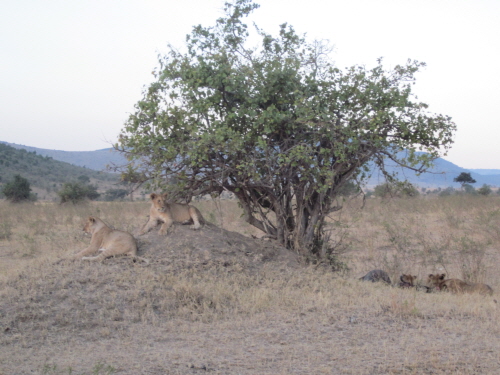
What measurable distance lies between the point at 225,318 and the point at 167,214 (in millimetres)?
3039

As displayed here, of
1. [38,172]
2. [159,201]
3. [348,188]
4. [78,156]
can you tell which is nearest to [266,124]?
[159,201]

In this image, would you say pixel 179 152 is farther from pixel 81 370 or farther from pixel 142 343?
pixel 81 370

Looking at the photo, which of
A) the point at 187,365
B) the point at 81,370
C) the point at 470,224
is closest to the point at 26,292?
the point at 81,370

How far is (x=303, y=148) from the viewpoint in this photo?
861cm

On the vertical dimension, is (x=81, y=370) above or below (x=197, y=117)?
below

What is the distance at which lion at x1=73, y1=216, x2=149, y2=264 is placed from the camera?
8469 millimetres

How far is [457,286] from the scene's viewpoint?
30.1ft

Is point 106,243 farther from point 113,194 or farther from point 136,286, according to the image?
point 113,194

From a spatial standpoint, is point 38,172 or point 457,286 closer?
point 457,286

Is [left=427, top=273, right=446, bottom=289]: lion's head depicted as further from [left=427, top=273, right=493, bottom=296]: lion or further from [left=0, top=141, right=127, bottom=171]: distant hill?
[left=0, top=141, right=127, bottom=171]: distant hill

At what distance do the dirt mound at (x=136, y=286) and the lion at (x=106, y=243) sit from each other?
13cm

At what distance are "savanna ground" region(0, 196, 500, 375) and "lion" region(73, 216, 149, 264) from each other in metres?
0.19

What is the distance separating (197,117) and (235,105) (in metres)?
0.74

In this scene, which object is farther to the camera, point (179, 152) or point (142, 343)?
point (179, 152)
